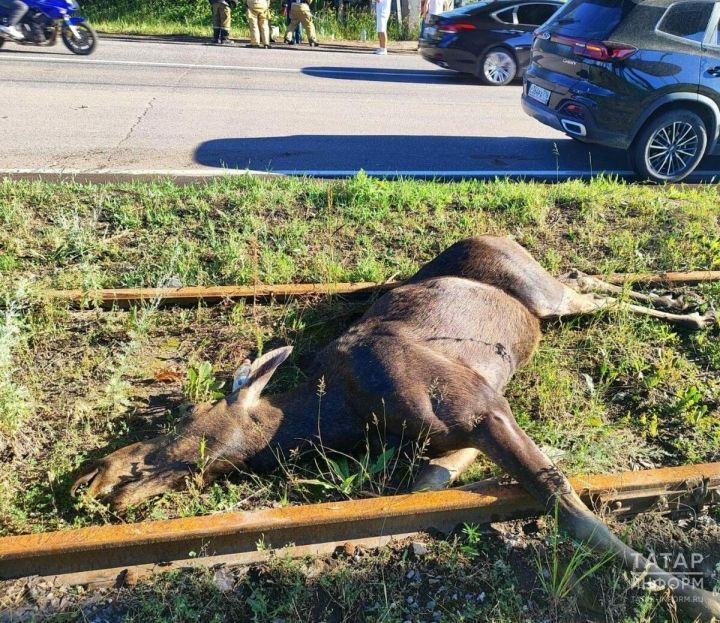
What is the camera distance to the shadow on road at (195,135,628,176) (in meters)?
8.24

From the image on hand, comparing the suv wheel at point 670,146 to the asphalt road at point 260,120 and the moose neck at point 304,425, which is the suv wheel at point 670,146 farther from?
the moose neck at point 304,425

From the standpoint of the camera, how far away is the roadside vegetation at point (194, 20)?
68.2ft

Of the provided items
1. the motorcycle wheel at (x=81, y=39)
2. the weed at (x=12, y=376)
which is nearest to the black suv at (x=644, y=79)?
the weed at (x=12, y=376)

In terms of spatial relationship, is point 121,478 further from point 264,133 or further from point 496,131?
point 496,131

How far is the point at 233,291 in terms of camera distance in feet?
16.8

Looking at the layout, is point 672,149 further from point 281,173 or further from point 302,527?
point 302,527

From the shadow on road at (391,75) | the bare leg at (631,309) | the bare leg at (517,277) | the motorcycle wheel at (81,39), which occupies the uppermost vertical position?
the motorcycle wheel at (81,39)

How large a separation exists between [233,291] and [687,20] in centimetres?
636

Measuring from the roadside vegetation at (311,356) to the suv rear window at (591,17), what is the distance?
206cm

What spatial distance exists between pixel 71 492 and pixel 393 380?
5.82 feet

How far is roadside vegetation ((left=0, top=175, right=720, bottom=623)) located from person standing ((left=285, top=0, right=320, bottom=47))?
13.9 metres

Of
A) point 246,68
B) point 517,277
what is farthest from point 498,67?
point 517,277

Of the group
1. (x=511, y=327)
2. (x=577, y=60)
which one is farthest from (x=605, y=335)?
(x=577, y=60)

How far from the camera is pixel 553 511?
3.26 metres
